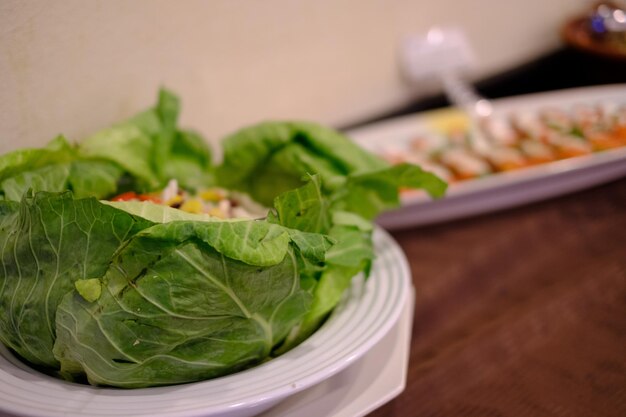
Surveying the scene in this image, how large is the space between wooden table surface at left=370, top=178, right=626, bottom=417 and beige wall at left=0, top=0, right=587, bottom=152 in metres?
0.47

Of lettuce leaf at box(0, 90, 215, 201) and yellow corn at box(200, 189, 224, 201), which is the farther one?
yellow corn at box(200, 189, 224, 201)

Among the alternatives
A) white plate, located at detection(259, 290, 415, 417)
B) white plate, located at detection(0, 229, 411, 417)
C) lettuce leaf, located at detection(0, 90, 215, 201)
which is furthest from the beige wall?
white plate, located at detection(259, 290, 415, 417)

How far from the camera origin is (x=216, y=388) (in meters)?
0.62

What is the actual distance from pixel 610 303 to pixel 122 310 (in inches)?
29.3

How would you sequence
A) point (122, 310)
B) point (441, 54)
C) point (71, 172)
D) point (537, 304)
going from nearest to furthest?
point (122, 310) → point (71, 172) → point (537, 304) → point (441, 54)

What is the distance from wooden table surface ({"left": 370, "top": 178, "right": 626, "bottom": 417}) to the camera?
2.43ft

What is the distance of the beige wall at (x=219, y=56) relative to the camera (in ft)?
2.79

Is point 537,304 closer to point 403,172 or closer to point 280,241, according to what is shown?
point 403,172

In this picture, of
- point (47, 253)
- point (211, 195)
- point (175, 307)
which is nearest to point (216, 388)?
point (175, 307)

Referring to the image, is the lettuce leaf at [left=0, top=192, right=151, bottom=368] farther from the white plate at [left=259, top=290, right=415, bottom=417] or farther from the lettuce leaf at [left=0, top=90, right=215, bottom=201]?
the white plate at [left=259, top=290, right=415, bottom=417]

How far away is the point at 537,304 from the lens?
0.92m

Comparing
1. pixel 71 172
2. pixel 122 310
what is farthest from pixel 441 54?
pixel 122 310

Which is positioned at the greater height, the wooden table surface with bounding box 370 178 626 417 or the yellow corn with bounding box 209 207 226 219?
the yellow corn with bounding box 209 207 226 219

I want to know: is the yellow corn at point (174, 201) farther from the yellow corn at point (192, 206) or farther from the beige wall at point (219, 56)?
the beige wall at point (219, 56)
